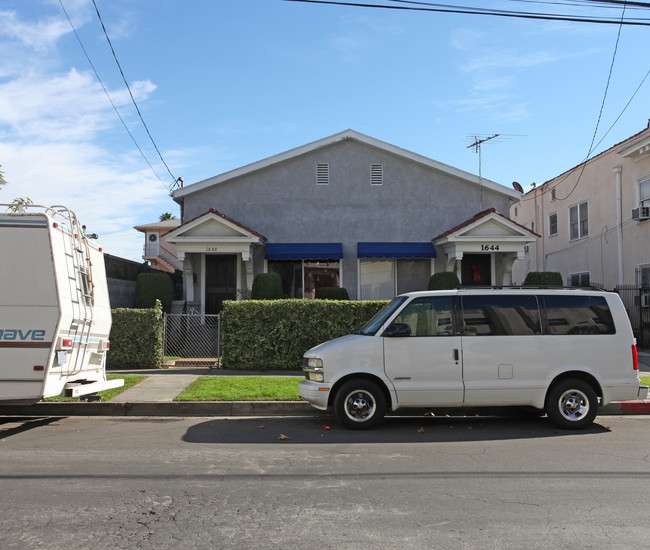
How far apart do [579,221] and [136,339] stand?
58.6 ft

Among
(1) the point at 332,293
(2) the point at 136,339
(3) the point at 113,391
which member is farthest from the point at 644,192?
(3) the point at 113,391

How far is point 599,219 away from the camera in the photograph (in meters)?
21.6

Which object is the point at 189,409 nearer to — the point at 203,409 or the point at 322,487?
the point at 203,409

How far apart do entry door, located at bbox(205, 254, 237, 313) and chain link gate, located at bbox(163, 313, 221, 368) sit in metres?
2.63

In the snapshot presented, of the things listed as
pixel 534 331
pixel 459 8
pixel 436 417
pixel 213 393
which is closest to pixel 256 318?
pixel 213 393

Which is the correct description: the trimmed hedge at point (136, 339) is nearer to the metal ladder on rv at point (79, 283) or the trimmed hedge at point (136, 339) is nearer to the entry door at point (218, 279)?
the metal ladder on rv at point (79, 283)

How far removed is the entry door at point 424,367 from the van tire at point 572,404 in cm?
131

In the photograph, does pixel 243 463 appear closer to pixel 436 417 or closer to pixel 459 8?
pixel 436 417

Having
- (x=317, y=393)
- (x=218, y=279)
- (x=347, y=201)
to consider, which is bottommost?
(x=317, y=393)

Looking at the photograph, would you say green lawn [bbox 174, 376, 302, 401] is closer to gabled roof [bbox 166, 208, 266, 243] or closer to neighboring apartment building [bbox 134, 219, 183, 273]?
gabled roof [bbox 166, 208, 266, 243]

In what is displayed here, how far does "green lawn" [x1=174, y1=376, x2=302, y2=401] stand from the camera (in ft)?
32.1

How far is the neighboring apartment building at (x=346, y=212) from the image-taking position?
18.5 metres

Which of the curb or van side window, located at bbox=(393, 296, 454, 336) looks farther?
the curb

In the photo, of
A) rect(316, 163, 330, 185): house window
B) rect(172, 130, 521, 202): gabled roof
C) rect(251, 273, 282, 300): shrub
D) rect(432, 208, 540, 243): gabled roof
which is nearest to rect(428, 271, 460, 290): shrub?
rect(432, 208, 540, 243): gabled roof
